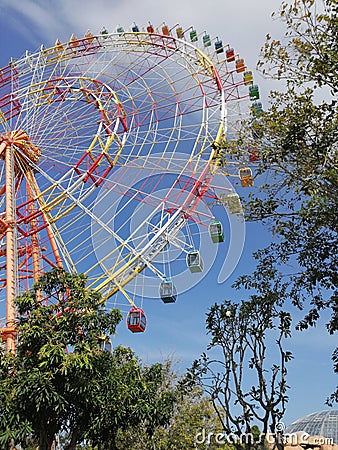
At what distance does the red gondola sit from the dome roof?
86.9 ft

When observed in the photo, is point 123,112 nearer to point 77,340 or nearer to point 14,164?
point 14,164

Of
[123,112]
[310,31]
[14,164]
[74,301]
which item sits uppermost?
[123,112]

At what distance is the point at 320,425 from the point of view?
44281mm

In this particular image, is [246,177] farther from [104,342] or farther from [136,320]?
[136,320]

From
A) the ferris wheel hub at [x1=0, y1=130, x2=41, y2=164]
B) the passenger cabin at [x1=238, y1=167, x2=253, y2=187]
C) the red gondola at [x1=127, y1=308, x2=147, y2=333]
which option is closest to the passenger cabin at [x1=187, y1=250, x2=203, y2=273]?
the red gondola at [x1=127, y1=308, x2=147, y2=333]

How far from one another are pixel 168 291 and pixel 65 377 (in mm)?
7046

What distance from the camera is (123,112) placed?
24891 mm

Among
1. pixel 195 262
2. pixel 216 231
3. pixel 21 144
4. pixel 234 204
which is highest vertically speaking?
pixel 21 144

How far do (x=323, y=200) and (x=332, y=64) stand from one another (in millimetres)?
2093

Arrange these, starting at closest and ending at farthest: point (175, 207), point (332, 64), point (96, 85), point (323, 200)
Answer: point (332, 64) → point (323, 200) → point (175, 207) → point (96, 85)

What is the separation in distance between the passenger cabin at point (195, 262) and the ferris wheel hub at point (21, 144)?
8275mm

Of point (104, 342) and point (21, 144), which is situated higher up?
point (21, 144)

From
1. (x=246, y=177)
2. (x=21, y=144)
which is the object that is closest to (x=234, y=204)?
(x=246, y=177)

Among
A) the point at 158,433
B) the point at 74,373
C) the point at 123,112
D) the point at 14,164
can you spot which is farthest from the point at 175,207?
the point at 158,433
